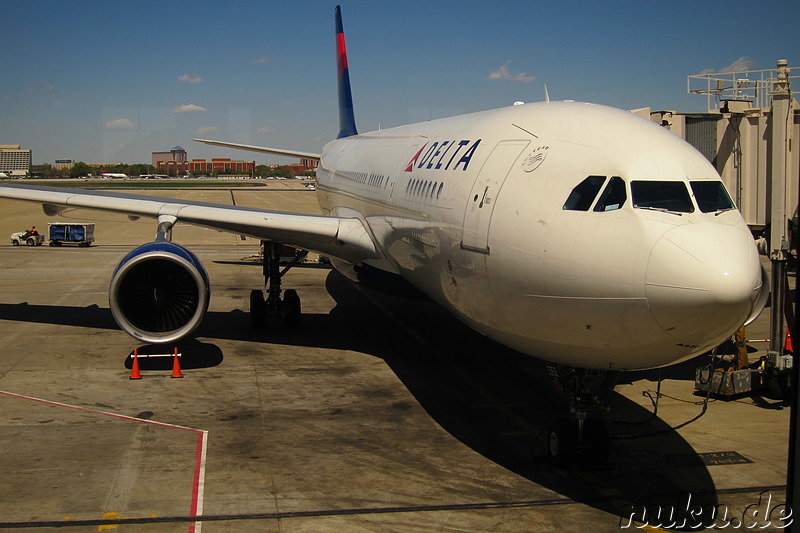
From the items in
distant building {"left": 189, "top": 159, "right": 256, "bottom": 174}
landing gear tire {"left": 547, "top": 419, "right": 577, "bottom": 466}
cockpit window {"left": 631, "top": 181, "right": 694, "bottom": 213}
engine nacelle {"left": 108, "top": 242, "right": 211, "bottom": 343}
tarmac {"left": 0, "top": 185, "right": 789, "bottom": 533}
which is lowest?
tarmac {"left": 0, "top": 185, "right": 789, "bottom": 533}

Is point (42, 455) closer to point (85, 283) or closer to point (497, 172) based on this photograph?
point (497, 172)

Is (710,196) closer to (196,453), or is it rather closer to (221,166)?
(196,453)

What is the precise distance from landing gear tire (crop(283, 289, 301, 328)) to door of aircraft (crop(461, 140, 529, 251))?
7805 millimetres

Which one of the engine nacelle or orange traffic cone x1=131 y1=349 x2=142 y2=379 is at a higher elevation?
the engine nacelle

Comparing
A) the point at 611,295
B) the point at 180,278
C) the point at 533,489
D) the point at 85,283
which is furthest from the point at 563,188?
the point at 85,283

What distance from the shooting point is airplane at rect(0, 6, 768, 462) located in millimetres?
6055

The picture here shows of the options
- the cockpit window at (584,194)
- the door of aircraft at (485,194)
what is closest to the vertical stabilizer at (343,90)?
the door of aircraft at (485,194)

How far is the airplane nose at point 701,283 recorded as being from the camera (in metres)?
5.83

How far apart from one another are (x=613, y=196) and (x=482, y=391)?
527cm

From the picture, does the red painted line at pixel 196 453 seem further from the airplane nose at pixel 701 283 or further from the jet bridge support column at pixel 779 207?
the jet bridge support column at pixel 779 207

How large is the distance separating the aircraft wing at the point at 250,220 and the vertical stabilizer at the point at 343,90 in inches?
445

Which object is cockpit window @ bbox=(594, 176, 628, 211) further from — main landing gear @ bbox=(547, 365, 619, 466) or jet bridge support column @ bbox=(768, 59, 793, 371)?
jet bridge support column @ bbox=(768, 59, 793, 371)

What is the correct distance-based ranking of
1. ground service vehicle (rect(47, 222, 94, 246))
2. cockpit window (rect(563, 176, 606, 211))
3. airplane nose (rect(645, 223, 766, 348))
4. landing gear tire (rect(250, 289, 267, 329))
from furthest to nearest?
ground service vehicle (rect(47, 222, 94, 246)), landing gear tire (rect(250, 289, 267, 329)), cockpit window (rect(563, 176, 606, 211)), airplane nose (rect(645, 223, 766, 348))

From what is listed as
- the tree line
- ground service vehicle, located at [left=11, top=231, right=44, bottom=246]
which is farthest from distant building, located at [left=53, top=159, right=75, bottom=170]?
ground service vehicle, located at [left=11, top=231, right=44, bottom=246]
